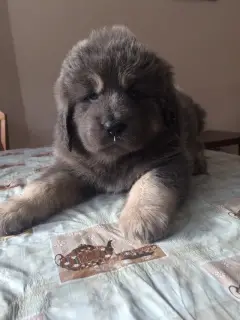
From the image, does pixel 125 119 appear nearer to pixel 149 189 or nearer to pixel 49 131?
pixel 149 189

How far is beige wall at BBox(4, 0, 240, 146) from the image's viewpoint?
11.3ft

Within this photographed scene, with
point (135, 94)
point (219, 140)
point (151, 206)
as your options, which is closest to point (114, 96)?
point (135, 94)

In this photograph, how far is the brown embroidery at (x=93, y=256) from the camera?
3.08 feet

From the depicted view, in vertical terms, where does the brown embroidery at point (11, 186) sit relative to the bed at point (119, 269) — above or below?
below

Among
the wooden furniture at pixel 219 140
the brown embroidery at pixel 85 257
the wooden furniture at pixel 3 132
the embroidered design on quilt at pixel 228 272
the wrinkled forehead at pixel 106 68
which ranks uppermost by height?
the wrinkled forehead at pixel 106 68

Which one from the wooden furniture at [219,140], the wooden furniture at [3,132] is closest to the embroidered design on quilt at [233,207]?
the wooden furniture at [219,140]

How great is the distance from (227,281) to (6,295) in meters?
0.54

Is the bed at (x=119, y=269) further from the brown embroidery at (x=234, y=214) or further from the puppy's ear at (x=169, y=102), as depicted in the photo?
the puppy's ear at (x=169, y=102)

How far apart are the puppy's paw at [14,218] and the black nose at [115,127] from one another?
428 mm

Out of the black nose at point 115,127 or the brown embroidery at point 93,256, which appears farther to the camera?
the black nose at point 115,127

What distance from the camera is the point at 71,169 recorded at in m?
1.56

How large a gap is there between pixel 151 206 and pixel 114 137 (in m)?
0.30

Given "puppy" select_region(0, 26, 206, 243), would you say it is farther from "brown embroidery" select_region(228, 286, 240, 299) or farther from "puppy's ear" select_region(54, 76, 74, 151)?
"brown embroidery" select_region(228, 286, 240, 299)

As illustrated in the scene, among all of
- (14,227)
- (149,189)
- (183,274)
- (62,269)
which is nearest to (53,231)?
(14,227)
